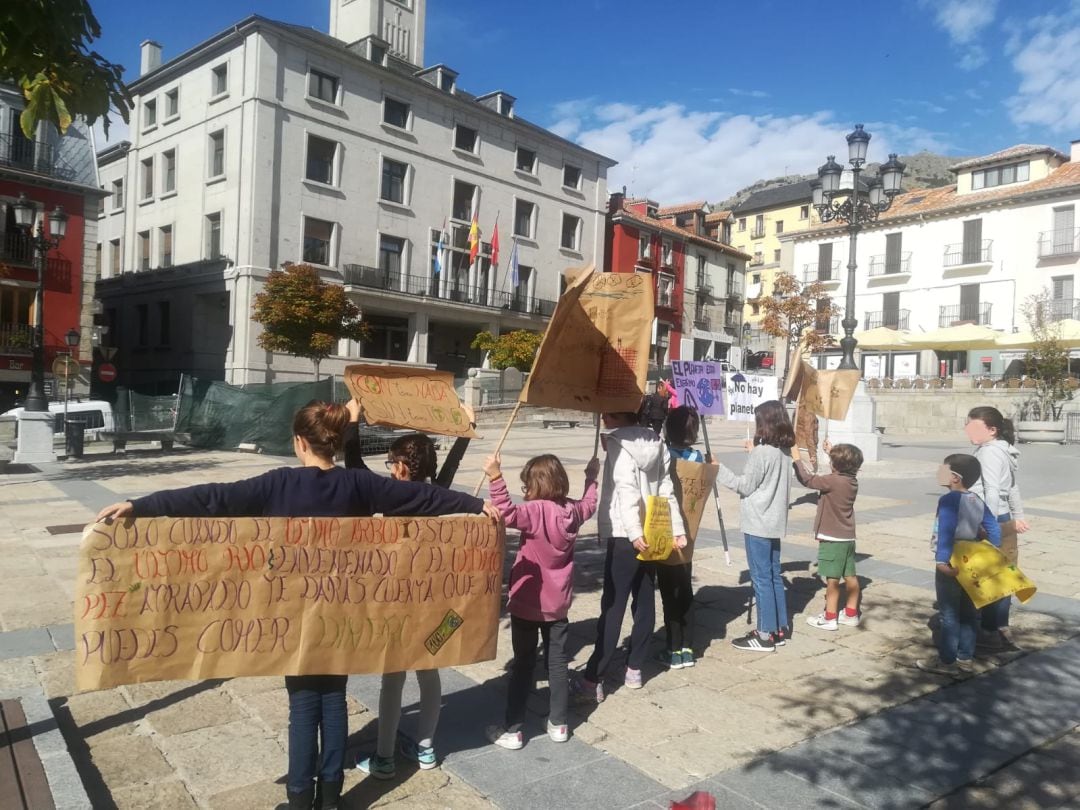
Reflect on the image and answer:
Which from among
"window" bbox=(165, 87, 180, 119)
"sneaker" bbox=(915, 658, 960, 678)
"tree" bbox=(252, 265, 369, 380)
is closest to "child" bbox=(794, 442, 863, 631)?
"sneaker" bbox=(915, 658, 960, 678)

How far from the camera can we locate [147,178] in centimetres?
3597

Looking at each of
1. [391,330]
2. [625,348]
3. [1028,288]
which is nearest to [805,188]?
[1028,288]

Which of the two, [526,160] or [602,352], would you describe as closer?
[602,352]

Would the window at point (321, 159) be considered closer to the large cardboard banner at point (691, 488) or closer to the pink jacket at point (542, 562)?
the large cardboard banner at point (691, 488)

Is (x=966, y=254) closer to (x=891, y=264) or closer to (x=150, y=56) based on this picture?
(x=891, y=264)

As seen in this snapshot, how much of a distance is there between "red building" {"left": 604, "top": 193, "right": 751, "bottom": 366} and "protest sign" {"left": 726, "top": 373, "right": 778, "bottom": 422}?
1492 inches

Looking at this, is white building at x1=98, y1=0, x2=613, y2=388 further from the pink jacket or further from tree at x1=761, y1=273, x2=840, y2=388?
the pink jacket

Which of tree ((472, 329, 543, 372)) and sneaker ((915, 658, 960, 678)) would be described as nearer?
sneaker ((915, 658, 960, 678))

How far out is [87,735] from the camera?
3822 mm

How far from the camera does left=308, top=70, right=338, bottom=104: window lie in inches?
1253

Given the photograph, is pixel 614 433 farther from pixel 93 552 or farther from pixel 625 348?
pixel 93 552

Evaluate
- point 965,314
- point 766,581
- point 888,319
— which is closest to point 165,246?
point 766,581

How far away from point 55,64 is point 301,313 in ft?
75.3

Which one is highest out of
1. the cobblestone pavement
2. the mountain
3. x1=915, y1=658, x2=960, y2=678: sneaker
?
the mountain
